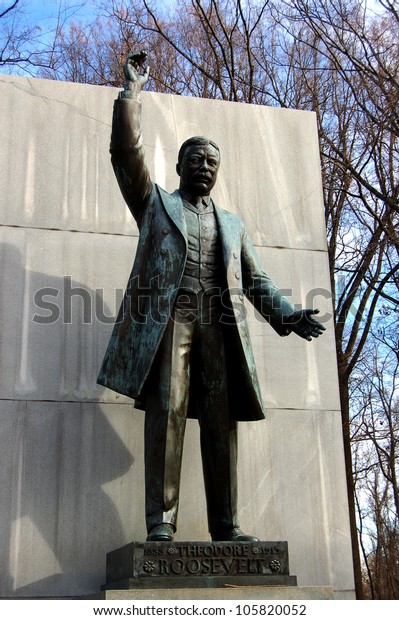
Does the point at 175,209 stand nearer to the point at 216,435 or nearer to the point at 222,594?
the point at 216,435

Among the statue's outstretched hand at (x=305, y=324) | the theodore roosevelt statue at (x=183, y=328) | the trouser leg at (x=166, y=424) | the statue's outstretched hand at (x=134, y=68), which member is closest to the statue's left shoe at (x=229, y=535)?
the theodore roosevelt statue at (x=183, y=328)

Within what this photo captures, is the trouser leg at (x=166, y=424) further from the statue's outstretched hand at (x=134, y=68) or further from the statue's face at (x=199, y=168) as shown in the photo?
the statue's outstretched hand at (x=134, y=68)

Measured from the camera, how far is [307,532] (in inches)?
267

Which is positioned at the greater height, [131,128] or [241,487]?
[131,128]

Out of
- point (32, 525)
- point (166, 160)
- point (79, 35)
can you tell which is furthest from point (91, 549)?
point (79, 35)

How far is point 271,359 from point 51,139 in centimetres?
295

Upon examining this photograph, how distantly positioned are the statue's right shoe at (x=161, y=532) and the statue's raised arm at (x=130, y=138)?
2357 mm

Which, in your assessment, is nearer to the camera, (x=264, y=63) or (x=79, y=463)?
(x=79, y=463)

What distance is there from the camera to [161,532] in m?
5.07

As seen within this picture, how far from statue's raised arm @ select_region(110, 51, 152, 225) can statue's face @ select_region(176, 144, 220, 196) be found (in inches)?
12.9

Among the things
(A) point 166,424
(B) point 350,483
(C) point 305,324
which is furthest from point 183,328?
(B) point 350,483

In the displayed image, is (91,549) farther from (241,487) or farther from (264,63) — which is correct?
(264,63)

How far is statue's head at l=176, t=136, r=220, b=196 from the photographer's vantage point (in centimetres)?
598

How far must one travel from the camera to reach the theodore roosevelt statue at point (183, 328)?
5449 millimetres
